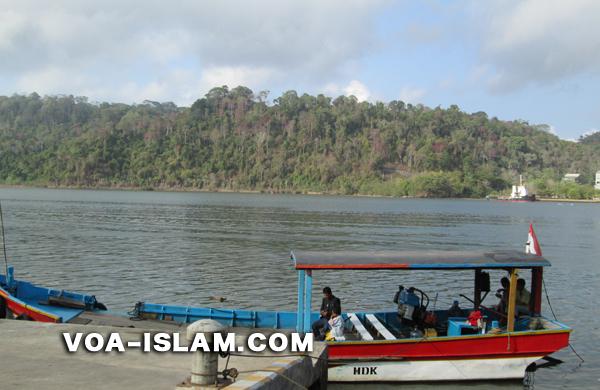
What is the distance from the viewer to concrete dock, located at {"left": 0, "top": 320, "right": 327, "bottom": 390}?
26.3ft

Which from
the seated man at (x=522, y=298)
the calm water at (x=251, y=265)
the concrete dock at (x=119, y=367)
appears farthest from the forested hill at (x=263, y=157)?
the concrete dock at (x=119, y=367)

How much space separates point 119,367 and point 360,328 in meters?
6.63

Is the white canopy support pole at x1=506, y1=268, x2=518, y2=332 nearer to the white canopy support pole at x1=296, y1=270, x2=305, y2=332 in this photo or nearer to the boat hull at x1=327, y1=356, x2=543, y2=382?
the boat hull at x1=327, y1=356, x2=543, y2=382

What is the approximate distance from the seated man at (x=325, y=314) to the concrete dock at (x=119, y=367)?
2438mm

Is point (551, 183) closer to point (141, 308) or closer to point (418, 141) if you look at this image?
point (418, 141)

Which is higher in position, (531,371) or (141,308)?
(141,308)

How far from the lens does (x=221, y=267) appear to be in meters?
32.6

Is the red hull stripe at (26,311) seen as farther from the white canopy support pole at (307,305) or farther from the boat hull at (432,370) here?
the boat hull at (432,370)

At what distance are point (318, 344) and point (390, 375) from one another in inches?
119

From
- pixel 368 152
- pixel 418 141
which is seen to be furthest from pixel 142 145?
pixel 418 141

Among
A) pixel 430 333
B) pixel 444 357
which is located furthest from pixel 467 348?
pixel 430 333

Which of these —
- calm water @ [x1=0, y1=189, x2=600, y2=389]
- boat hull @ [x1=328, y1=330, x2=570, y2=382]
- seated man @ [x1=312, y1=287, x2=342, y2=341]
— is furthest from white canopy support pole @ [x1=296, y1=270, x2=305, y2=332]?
calm water @ [x1=0, y1=189, x2=600, y2=389]

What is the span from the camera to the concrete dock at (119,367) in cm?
803

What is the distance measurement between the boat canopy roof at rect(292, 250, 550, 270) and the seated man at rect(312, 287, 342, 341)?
0.69m
